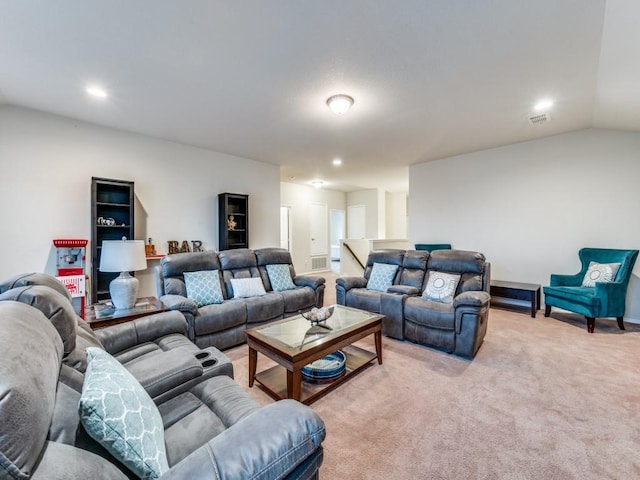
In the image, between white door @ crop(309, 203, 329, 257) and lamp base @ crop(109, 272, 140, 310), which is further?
white door @ crop(309, 203, 329, 257)

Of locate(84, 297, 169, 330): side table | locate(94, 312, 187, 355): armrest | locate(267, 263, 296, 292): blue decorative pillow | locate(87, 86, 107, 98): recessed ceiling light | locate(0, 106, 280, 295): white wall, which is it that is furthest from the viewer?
locate(267, 263, 296, 292): blue decorative pillow

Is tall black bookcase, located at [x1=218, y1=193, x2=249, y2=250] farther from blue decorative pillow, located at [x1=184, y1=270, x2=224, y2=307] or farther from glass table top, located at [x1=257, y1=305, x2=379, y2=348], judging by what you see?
glass table top, located at [x1=257, y1=305, x2=379, y2=348]

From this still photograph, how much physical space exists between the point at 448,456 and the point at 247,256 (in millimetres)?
2996

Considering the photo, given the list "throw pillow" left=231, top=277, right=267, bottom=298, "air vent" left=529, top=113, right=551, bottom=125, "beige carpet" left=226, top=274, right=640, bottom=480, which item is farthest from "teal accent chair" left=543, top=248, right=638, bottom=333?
"throw pillow" left=231, top=277, right=267, bottom=298

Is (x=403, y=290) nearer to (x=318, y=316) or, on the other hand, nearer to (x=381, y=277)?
(x=381, y=277)

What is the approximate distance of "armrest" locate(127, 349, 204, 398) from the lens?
125cm

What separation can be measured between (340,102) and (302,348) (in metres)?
2.43

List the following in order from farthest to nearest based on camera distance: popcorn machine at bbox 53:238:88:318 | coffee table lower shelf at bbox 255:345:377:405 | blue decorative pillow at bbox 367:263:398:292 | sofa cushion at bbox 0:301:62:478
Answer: blue decorative pillow at bbox 367:263:398:292 → popcorn machine at bbox 53:238:88:318 → coffee table lower shelf at bbox 255:345:377:405 → sofa cushion at bbox 0:301:62:478

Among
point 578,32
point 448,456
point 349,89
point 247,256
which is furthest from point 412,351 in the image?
point 578,32

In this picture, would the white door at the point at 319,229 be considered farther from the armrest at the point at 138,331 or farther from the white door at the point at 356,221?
the armrest at the point at 138,331

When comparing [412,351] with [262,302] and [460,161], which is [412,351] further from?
[460,161]

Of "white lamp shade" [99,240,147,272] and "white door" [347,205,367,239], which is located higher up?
"white door" [347,205,367,239]

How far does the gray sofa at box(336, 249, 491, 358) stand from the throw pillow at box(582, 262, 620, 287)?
1640 millimetres

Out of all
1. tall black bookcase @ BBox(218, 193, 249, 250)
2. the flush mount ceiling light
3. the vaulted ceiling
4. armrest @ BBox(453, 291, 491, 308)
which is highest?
the vaulted ceiling
